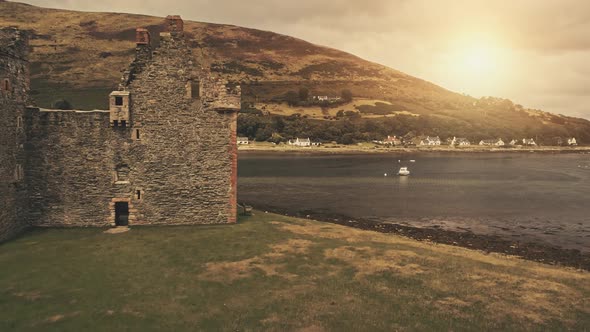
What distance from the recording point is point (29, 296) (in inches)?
579

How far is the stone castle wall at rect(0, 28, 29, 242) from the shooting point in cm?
2056

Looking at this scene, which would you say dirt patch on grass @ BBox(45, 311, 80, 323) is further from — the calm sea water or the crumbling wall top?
the calm sea water

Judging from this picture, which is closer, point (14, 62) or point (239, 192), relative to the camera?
point (14, 62)

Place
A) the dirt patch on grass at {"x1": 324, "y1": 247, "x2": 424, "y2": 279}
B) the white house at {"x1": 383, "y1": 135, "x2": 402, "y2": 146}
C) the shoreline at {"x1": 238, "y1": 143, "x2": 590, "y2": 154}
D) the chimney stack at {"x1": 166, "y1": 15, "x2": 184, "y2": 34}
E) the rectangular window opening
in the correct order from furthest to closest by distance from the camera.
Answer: the white house at {"x1": 383, "y1": 135, "x2": 402, "y2": 146}
the shoreline at {"x1": 238, "y1": 143, "x2": 590, "y2": 154}
the rectangular window opening
the chimney stack at {"x1": 166, "y1": 15, "x2": 184, "y2": 34}
the dirt patch on grass at {"x1": 324, "y1": 247, "x2": 424, "y2": 279}

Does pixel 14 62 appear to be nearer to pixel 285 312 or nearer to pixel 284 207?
pixel 285 312

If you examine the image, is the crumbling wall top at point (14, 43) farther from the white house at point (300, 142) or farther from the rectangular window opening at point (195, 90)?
the white house at point (300, 142)

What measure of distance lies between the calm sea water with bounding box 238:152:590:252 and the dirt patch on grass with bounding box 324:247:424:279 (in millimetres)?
20959

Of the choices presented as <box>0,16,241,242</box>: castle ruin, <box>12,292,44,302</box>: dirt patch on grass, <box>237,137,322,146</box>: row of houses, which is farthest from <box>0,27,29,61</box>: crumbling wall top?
<box>237,137,322,146</box>: row of houses

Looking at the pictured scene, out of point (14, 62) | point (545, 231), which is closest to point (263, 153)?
point (545, 231)

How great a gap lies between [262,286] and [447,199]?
50335 mm

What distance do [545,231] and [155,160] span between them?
37991mm

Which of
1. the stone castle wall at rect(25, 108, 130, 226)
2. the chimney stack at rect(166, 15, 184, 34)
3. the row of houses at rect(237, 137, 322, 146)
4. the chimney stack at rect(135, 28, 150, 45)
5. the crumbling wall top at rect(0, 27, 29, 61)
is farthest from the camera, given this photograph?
the row of houses at rect(237, 137, 322, 146)

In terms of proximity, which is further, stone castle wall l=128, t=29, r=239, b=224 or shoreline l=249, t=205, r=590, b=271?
shoreline l=249, t=205, r=590, b=271

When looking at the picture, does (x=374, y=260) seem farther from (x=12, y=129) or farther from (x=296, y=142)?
(x=296, y=142)
